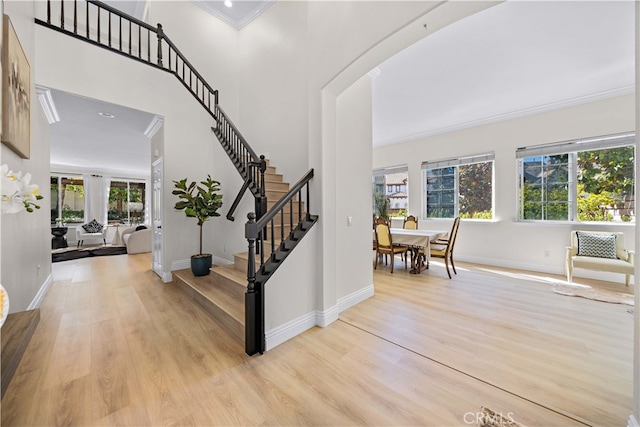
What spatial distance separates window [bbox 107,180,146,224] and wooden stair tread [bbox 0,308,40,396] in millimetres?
11204

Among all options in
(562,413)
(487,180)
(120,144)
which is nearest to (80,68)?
(120,144)

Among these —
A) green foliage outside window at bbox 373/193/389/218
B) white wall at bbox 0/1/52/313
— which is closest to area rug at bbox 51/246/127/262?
white wall at bbox 0/1/52/313

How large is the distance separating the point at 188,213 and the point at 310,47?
9.59 ft

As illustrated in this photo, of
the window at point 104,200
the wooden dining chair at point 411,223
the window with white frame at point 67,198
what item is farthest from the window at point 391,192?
the window with white frame at point 67,198

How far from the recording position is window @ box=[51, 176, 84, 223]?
8969mm

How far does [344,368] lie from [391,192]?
19.2 ft

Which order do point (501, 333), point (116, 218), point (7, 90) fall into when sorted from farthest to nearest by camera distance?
point (116, 218) < point (501, 333) < point (7, 90)

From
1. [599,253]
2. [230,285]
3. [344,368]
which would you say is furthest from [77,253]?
[599,253]

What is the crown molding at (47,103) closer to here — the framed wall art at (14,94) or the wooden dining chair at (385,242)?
the framed wall art at (14,94)

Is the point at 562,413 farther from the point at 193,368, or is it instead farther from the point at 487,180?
the point at 487,180

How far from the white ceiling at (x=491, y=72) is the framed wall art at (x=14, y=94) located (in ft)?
4.83

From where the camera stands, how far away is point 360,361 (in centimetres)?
198

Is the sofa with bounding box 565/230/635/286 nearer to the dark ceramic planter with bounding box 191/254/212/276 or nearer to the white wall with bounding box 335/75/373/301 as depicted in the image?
the white wall with bounding box 335/75/373/301

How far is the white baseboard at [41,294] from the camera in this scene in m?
2.88
